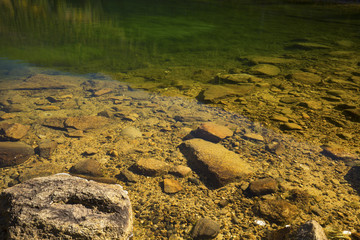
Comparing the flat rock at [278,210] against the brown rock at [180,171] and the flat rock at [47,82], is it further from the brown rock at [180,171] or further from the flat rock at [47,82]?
the flat rock at [47,82]

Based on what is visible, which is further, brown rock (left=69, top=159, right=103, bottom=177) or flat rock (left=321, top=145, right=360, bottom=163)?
flat rock (left=321, top=145, right=360, bottom=163)

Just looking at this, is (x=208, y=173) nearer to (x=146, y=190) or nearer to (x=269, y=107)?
(x=146, y=190)

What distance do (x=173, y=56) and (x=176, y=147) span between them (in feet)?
15.9

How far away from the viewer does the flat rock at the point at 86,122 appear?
3668 millimetres

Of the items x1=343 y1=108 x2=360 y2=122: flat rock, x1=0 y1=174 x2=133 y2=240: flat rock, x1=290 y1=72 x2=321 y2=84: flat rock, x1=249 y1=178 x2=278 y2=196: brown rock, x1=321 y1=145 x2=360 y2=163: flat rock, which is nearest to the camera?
x1=0 y1=174 x2=133 y2=240: flat rock

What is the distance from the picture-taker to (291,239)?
6.25 feet

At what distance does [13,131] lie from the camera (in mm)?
3410

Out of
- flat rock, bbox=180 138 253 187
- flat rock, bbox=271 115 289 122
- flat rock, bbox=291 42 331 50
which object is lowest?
flat rock, bbox=180 138 253 187

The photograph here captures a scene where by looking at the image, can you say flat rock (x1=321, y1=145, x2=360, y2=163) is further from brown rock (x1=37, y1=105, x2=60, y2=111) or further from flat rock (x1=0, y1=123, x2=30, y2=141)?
brown rock (x1=37, y1=105, x2=60, y2=111)

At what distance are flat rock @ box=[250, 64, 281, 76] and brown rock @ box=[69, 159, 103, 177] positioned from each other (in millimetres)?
4470

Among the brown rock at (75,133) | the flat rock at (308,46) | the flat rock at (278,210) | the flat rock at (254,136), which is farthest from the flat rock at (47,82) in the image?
the flat rock at (308,46)

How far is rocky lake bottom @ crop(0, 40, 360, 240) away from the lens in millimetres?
2309

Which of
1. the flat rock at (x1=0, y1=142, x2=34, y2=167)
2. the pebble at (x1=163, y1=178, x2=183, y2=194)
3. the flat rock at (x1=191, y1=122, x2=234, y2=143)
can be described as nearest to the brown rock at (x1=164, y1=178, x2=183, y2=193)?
the pebble at (x1=163, y1=178, x2=183, y2=194)

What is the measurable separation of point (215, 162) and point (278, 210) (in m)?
0.84
